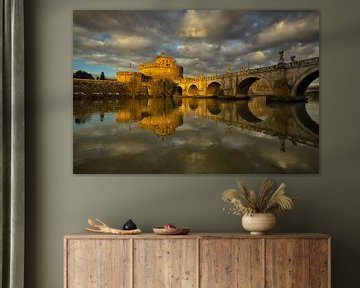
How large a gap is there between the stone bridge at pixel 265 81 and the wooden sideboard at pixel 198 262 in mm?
1369

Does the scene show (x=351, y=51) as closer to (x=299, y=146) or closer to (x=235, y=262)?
(x=299, y=146)

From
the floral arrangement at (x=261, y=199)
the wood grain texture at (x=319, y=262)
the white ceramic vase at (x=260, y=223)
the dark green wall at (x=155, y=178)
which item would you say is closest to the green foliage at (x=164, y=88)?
the dark green wall at (x=155, y=178)

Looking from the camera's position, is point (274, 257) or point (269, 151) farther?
point (269, 151)

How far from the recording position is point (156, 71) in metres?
7.25

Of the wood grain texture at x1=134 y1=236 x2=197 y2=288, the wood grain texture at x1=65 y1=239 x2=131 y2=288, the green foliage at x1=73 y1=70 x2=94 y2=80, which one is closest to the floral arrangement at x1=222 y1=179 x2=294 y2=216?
the wood grain texture at x1=134 y1=236 x2=197 y2=288

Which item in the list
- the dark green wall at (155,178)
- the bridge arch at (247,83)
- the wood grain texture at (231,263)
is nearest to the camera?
the wood grain texture at (231,263)

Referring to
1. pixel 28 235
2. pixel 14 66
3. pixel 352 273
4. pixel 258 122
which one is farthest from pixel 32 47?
pixel 352 273

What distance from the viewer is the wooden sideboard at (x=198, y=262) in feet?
21.6

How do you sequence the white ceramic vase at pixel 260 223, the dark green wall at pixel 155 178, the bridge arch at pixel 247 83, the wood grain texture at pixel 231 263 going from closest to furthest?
1. the wood grain texture at pixel 231 263
2. the white ceramic vase at pixel 260 223
3. the dark green wall at pixel 155 178
4. the bridge arch at pixel 247 83

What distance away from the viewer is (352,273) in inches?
281

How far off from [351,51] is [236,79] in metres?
1.03

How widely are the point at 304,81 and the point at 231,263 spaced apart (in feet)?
5.79

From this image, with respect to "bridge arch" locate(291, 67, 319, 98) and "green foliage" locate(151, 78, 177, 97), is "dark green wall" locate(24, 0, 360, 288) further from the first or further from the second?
"green foliage" locate(151, 78, 177, 97)

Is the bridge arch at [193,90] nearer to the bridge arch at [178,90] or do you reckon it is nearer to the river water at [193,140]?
the bridge arch at [178,90]
